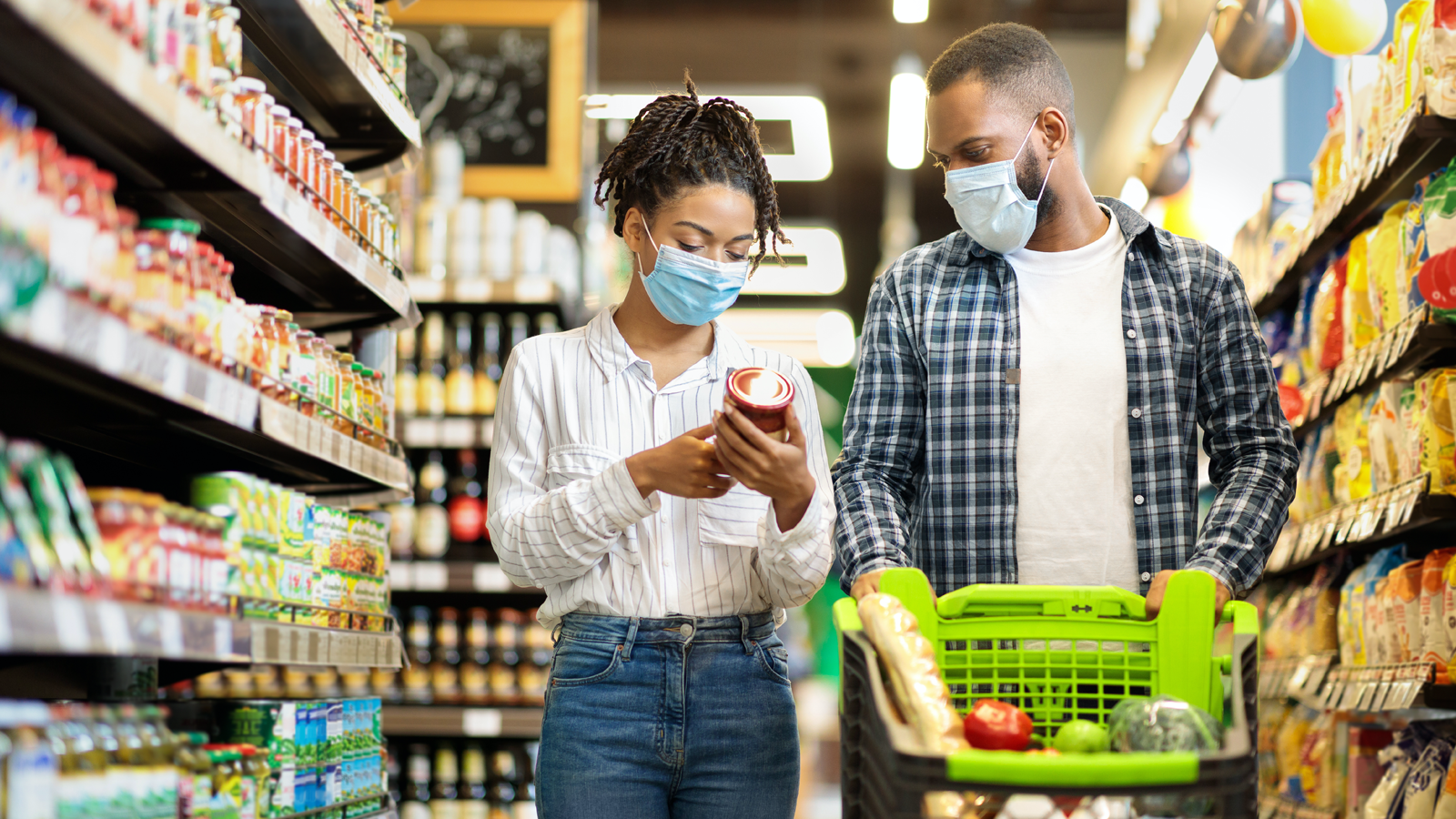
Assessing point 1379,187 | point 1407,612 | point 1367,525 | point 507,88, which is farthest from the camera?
point 507,88

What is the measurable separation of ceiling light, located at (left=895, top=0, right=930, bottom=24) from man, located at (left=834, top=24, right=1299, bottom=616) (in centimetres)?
522

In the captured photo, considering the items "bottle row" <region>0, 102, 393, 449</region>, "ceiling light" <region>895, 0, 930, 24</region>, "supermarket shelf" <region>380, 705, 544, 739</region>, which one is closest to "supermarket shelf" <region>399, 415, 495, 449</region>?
"supermarket shelf" <region>380, 705, 544, 739</region>

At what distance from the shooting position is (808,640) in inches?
681

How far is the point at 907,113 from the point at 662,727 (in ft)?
20.8

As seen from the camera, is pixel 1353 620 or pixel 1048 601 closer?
pixel 1048 601

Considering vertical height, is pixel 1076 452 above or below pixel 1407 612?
above

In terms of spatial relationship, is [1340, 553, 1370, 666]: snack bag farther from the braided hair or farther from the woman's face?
the woman's face

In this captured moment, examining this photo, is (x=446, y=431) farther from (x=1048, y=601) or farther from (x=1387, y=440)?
(x=1048, y=601)

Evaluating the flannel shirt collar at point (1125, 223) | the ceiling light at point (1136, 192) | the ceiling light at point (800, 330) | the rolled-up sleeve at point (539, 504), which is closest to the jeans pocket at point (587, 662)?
the rolled-up sleeve at point (539, 504)

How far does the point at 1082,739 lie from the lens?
63.3 inches

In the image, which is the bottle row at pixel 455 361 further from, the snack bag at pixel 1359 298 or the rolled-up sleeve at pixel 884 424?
the rolled-up sleeve at pixel 884 424

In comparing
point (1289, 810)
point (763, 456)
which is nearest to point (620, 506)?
point (763, 456)

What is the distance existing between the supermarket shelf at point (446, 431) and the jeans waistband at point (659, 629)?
10.6ft

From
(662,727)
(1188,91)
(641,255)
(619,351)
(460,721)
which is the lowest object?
(460,721)
